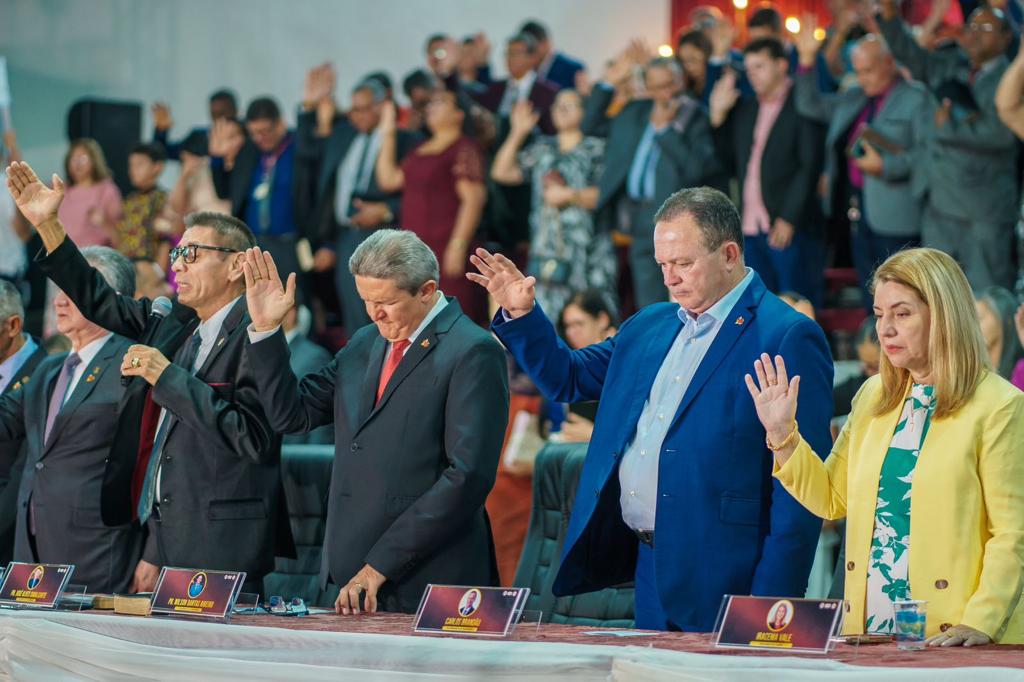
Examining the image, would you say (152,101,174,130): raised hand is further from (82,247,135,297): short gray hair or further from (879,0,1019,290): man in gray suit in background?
(82,247,135,297): short gray hair

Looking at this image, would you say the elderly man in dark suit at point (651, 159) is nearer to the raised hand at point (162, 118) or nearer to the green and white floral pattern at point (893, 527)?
the raised hand at point (162, 118)

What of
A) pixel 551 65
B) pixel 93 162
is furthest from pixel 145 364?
pixel 551 65

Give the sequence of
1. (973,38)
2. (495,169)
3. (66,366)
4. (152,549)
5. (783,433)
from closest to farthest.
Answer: (783,433) → (152,549) → (66,366) → (973,38) → (495,169)

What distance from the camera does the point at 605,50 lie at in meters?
10.6

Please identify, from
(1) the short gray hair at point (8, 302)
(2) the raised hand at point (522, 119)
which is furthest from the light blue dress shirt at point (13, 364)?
(2) the raised hand at point (522, 119)

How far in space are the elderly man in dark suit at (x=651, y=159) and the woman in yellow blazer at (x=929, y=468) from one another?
386 cm

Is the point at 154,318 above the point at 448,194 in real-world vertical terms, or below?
below

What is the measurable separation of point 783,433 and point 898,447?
7.7 inches

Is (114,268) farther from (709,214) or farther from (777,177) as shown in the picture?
(777,177)

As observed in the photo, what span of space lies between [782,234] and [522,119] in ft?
5.39

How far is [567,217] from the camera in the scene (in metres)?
6.89

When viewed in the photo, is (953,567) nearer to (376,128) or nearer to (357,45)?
(376,128)

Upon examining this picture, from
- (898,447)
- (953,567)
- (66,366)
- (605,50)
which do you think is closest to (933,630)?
(953,567)

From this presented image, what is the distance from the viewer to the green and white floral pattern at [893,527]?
254cm
